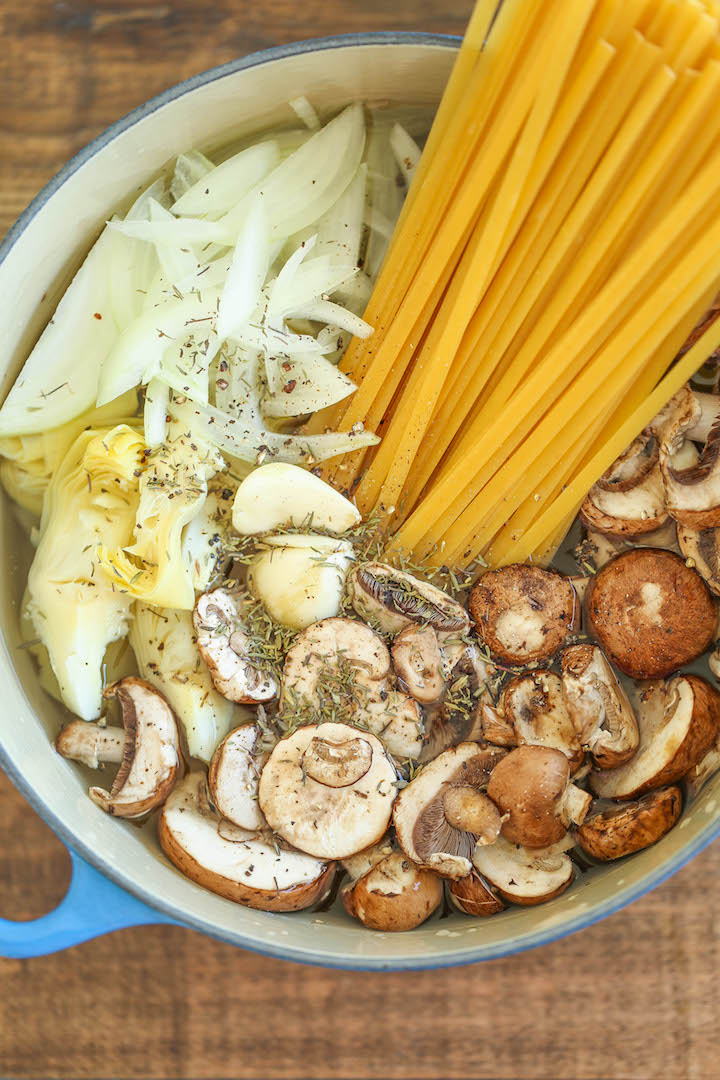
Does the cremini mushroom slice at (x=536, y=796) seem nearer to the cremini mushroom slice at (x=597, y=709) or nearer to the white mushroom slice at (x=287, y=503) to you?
the cremini mushroom slice at (x=597, y=709)

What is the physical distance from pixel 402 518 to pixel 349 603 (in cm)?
17

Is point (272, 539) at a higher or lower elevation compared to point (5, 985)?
higher

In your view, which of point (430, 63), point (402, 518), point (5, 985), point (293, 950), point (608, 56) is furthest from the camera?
point (5, 985)

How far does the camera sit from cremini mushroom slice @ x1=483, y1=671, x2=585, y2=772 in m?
1.22

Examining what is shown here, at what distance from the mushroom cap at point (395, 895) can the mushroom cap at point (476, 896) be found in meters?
0.04

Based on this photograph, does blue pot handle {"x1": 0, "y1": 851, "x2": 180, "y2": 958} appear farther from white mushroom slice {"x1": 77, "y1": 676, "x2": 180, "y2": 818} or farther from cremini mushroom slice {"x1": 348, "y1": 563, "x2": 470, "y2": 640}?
cremini mushroom slice {"x1": 348, "y1": 563, "x2": 470, "y2": 640}

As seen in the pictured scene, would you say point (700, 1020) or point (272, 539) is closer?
point (272, 539)

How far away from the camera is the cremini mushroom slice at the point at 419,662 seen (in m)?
1.22

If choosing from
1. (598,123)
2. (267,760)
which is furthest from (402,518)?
(598,123)

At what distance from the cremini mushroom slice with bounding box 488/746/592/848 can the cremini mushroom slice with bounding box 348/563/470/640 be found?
8.4 inches

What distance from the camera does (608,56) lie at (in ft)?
3.01

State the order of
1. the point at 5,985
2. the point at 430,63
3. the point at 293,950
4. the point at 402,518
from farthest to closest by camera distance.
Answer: the point at 5,985, the point at 402,518, the point at 430,63, the point at 293,950

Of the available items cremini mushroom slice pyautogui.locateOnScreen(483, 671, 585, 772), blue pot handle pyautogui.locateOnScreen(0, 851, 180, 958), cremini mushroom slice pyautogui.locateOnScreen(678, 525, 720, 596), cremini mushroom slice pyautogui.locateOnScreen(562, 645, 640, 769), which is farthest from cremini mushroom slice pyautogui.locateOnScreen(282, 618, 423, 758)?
cremini mushroom slice pyautogui.locateOnScreen(678, 525, 720, 596)

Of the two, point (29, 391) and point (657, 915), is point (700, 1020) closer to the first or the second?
point (657, 915)
